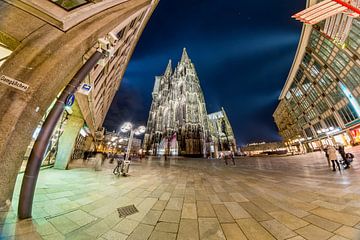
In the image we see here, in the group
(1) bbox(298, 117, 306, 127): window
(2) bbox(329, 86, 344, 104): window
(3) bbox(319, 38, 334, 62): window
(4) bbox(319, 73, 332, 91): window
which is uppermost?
(3) bbox(319, 38, 334, 62): window

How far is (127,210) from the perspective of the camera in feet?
9.72

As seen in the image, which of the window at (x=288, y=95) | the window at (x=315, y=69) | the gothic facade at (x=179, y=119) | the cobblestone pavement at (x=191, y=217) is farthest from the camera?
the gothic facade at (x=179, y=119)

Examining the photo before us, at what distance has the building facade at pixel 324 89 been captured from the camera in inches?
750

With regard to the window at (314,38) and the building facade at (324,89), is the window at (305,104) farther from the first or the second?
the window at (314,38)

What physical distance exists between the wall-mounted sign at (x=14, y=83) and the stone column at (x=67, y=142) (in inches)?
267

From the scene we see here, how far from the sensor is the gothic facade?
124ft

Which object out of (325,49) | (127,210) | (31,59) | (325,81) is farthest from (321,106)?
(31,59)

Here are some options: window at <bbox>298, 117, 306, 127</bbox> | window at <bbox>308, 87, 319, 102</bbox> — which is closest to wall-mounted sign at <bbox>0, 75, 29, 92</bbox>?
window at <bbox>308, 87, 319, 102</bbox>

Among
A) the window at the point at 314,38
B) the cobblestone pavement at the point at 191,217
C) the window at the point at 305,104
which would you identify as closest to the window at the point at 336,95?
the window at the point at 305,104

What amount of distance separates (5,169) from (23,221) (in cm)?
101

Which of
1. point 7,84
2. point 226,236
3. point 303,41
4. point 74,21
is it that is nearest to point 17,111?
point 7,84

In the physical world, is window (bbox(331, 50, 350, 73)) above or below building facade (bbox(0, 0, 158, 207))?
above

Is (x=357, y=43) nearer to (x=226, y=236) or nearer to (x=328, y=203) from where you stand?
(x=328, y=203)

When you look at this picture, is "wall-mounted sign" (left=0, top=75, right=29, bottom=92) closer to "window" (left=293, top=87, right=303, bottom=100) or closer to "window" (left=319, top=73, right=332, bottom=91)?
"window" (left=319, top=73, right=332, bottom=91)
